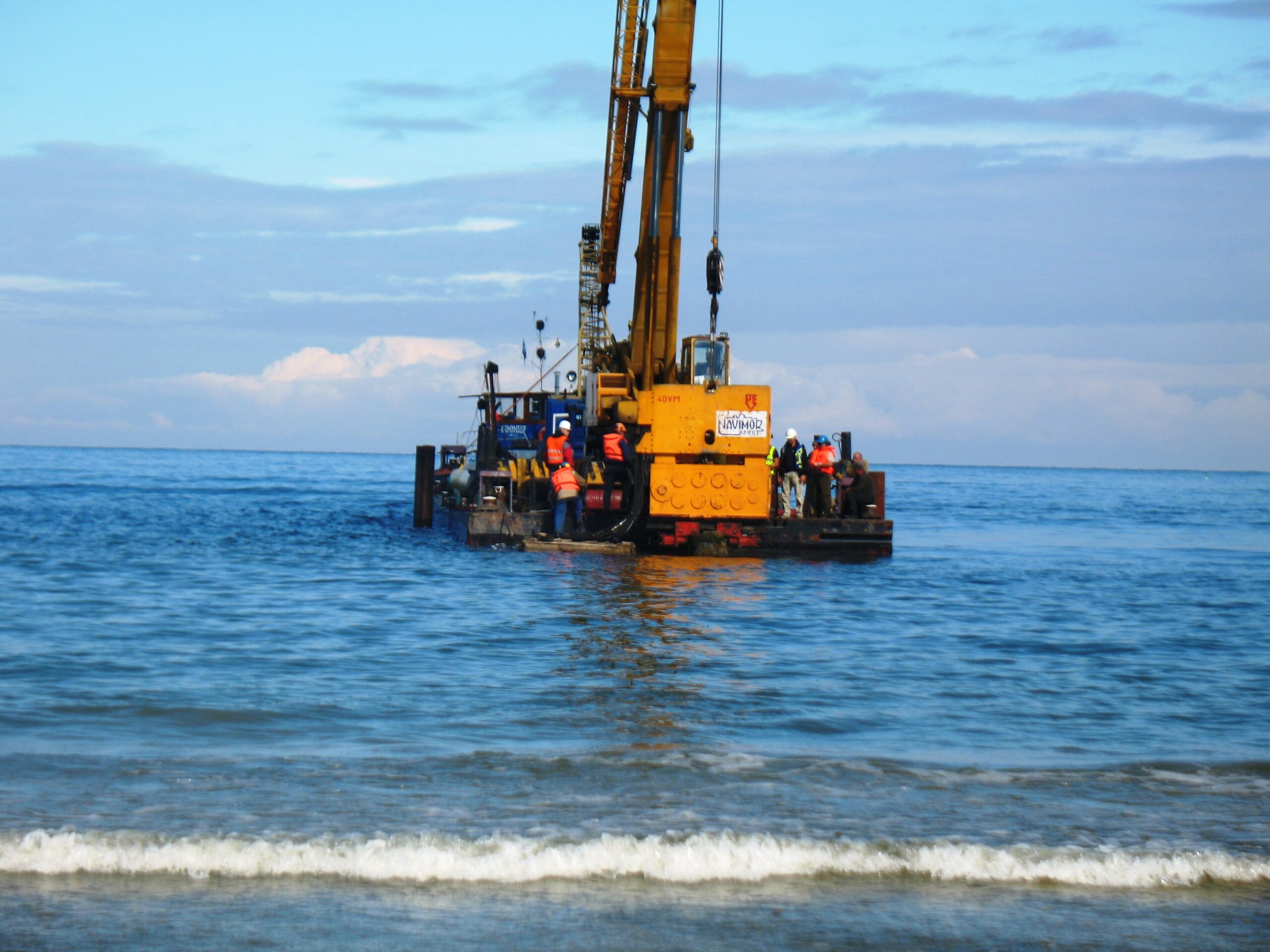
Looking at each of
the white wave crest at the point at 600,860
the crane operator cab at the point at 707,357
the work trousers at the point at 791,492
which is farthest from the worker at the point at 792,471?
the white wave crest at the point at 600,860

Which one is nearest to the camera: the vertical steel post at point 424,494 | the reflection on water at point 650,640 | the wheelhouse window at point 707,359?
the reflection on water at point 650,640

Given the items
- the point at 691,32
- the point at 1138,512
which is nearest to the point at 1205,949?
the point at 691,32

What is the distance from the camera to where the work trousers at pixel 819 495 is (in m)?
23.5

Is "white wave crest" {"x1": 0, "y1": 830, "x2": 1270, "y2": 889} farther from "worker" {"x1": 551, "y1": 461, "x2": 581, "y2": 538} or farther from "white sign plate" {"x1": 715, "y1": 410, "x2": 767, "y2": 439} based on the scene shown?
"worker" {"x1": 551, "y1": 461, "x2": 581, "y2": 538}

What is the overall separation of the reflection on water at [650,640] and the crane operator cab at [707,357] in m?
3.57

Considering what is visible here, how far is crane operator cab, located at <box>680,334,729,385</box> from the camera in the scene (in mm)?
22859

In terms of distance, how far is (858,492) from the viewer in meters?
24.0

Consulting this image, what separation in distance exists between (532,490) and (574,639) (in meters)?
12.9

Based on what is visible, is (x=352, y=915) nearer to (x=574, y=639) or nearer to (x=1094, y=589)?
(x=574, y=639)

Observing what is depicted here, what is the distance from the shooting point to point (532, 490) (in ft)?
83.9

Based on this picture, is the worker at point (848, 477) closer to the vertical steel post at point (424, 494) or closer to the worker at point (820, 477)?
the worker at point (820, 477)

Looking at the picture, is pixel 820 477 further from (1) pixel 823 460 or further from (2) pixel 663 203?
(2) pixel 663 203

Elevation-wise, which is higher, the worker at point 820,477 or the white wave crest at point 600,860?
the worker at point 820,477

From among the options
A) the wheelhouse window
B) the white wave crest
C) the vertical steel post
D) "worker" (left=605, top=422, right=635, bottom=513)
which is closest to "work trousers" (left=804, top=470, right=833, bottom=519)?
the wheelhouse window
